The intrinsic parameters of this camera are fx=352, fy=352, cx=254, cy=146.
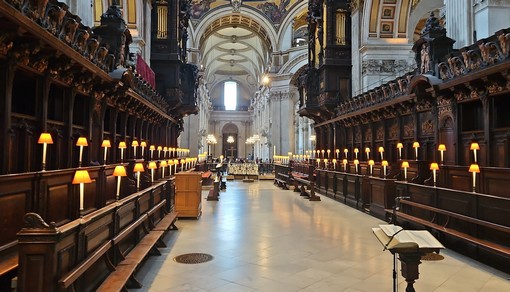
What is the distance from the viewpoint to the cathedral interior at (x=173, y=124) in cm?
438

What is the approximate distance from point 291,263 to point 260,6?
32.7 meters

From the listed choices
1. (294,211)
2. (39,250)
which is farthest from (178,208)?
(39,250)

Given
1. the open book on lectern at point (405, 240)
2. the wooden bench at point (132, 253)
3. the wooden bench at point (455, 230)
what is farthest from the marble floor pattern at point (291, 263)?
the open book on lectern at point (405, 240)

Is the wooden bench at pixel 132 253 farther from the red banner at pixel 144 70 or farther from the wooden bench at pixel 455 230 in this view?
the red banner at pixel 144 70

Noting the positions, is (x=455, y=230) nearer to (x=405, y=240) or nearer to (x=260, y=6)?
(x=405, y=240)

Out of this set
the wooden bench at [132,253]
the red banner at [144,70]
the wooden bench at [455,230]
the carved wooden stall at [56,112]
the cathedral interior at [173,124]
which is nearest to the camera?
the wooden bench at [132,253]

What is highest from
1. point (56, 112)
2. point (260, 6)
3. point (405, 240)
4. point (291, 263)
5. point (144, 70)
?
point (260, 6)

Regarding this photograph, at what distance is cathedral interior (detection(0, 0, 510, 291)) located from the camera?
4.38 metres

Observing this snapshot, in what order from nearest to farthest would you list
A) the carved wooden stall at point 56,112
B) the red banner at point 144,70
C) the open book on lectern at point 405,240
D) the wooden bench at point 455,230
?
the open book on lectern at point 405,240, the carved wooden stall at point 56,112, the wooden bench at point 455,230, the red banner at point 144,70

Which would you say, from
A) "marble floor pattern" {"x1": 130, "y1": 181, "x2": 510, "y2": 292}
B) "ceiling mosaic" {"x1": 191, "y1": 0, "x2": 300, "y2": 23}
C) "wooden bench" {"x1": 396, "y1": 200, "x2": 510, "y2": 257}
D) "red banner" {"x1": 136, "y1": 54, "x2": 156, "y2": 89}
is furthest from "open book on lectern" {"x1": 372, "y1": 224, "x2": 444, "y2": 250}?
"ceiling mosaic" {"x1": 191, "y1": 0, "x2": 300, "y2": 23}

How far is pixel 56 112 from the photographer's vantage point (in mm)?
6926

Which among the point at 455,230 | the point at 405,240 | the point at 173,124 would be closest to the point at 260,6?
the point at 173,124

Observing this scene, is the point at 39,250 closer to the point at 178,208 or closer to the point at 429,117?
the point at 178,208

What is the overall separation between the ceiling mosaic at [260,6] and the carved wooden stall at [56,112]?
25197mm
